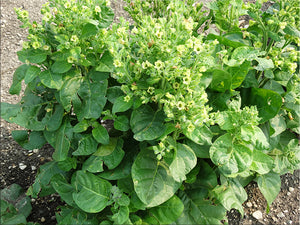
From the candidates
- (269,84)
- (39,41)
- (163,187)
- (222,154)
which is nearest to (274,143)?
(269,84)

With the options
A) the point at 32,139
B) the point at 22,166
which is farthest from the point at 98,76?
Answer: the point at 22,166

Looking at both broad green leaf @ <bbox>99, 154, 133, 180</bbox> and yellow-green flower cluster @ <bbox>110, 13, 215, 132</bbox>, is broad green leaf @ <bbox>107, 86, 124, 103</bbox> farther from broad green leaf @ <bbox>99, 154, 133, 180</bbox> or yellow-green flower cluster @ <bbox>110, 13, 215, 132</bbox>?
broad green leaf @ <bbox>99, 154, 133, 180</bbox>

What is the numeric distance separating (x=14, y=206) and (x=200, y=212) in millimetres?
1248

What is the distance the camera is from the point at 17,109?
186cm

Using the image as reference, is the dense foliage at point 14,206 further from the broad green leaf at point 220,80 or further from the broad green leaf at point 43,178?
the broad green leaf at point 220,80

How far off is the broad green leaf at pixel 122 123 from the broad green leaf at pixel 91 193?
1.11 feet

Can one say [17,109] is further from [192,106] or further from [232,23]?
[232,23]

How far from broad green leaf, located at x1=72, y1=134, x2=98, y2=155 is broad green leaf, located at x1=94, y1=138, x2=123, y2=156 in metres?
0.04

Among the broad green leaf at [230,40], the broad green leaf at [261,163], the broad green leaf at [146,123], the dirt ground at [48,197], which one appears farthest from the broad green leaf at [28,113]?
the broad green leaf at [261,163]

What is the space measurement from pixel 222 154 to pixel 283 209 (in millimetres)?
1155

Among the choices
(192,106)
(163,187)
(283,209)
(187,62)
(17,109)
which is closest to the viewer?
(192,106)

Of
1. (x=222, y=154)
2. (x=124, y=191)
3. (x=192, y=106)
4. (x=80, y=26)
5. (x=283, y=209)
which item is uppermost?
(x=80, y=26)

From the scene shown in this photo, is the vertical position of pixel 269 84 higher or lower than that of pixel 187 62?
lower

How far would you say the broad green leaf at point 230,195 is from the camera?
1.81m
